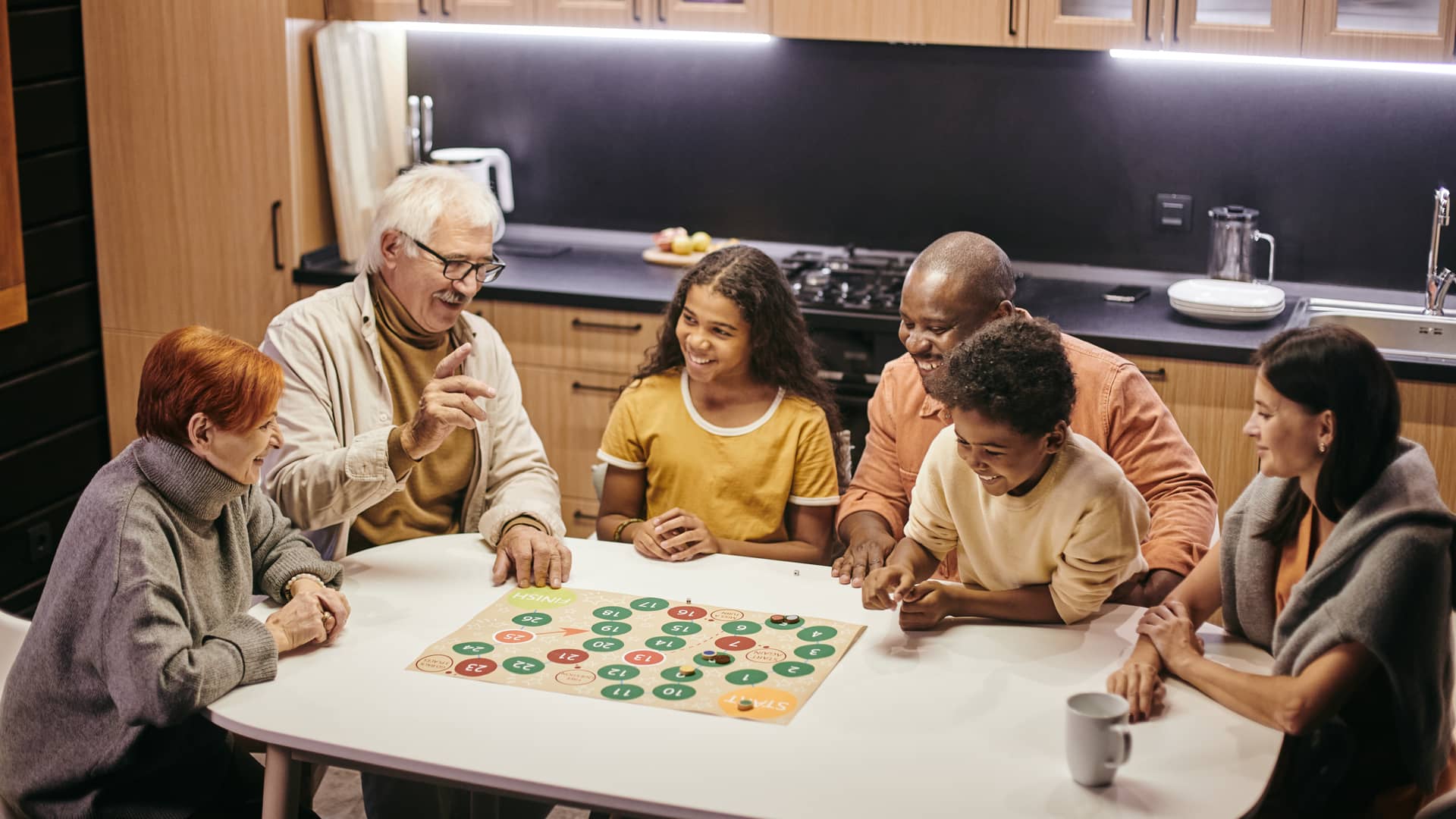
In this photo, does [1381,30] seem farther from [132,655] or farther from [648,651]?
[132,655]

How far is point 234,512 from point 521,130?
8.99 ft

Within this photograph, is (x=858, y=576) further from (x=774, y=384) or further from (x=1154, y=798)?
(x=1154, y=798)

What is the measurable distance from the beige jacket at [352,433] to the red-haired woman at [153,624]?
1.26 ft

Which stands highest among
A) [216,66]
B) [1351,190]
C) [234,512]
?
[216,66]

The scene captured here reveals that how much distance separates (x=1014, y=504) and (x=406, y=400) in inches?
47.4

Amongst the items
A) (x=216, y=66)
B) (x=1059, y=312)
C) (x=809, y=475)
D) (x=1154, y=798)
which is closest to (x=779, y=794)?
(x=1154, y=798)

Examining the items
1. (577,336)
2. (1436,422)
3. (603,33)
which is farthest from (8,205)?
(1436,422)

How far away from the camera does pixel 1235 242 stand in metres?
3.99

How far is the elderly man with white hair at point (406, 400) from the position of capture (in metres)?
2.49

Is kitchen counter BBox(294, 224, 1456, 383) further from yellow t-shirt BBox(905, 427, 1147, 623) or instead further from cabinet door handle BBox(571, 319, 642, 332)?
yellow t-shirt BBox(905, 427, 1147, 623)

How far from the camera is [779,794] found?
171 centimetres

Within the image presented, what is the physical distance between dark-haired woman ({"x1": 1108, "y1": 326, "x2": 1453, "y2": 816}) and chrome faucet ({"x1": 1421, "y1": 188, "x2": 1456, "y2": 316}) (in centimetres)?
201

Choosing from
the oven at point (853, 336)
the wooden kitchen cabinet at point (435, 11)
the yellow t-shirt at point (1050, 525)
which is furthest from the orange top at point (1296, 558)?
the wooden kitchen cabinet at point (435, 11)

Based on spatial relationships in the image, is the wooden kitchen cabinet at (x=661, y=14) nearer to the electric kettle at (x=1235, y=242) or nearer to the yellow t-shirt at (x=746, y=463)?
the electric kettle at (x=1235, y=242)
